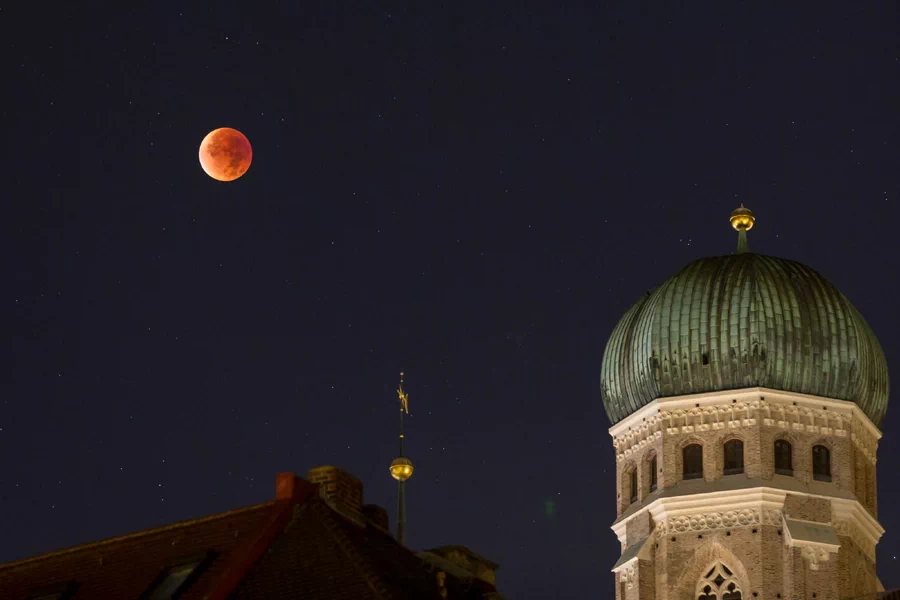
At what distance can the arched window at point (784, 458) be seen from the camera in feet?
290

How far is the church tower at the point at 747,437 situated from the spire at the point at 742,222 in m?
2.80

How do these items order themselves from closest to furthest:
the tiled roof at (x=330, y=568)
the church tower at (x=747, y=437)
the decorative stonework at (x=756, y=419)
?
the tiled roof at (x=330, y=568) < the church tower at (x=747, y=437) < the decorative stonework at (x=756, y=419)

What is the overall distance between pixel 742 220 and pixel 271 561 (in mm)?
53927

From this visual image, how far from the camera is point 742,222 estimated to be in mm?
95688

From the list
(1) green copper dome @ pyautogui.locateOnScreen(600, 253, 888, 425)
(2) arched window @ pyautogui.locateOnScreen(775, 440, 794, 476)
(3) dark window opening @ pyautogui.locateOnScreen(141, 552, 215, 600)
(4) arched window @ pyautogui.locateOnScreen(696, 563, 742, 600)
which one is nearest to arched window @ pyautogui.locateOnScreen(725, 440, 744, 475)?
(2) arched window @ pyautogui.locateOnScreen(775, 440, 794, 476)

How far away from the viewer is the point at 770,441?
289 ft

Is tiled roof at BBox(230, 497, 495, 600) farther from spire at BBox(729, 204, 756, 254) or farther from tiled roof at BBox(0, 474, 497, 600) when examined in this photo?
spire at BBox(729, 204, 756, 254)


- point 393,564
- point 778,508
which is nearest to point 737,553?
point 778,508

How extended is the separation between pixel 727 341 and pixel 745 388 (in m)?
1.86

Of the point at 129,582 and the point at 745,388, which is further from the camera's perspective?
the point at 745,388

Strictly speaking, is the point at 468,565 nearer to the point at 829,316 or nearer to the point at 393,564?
the point at 393,564

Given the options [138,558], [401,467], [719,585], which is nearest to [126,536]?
[138,558]

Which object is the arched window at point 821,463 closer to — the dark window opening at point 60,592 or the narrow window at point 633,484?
the narrow window at point 633,484

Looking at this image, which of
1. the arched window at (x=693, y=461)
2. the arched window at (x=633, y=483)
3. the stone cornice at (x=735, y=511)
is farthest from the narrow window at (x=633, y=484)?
the arched window at (x=693, y=461)
